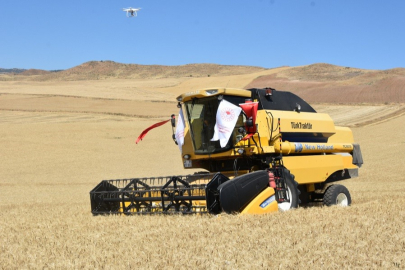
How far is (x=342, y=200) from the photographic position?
10.8 m

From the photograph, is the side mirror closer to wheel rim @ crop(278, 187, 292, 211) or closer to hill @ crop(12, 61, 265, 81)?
wheel rim @ crop(278, 187, 292, 211)

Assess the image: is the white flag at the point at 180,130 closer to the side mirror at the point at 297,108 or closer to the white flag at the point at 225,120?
the white flag at the point at 225,120

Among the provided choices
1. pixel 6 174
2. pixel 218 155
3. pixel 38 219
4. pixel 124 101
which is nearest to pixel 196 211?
pixel 218 155

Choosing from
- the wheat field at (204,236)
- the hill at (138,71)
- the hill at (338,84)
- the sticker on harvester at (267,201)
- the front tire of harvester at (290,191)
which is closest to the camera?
the wheat field at (204,236)

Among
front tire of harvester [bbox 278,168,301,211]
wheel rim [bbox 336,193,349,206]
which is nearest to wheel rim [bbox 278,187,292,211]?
front tire of harvester [bbox 278,168,301,211]

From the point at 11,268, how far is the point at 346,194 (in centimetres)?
735

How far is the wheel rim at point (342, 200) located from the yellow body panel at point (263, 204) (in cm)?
246

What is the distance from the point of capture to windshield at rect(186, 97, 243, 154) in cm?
971

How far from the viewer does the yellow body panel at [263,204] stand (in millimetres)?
8336

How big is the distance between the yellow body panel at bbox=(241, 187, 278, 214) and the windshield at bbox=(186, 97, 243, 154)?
1291mm

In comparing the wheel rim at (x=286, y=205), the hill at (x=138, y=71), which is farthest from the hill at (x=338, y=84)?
the wheel rim at (x=286, y=205)

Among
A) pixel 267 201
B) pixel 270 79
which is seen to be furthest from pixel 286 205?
pixel 270 79

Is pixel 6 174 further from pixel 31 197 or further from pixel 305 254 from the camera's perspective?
pixel 305 254

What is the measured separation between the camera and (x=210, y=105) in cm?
980
